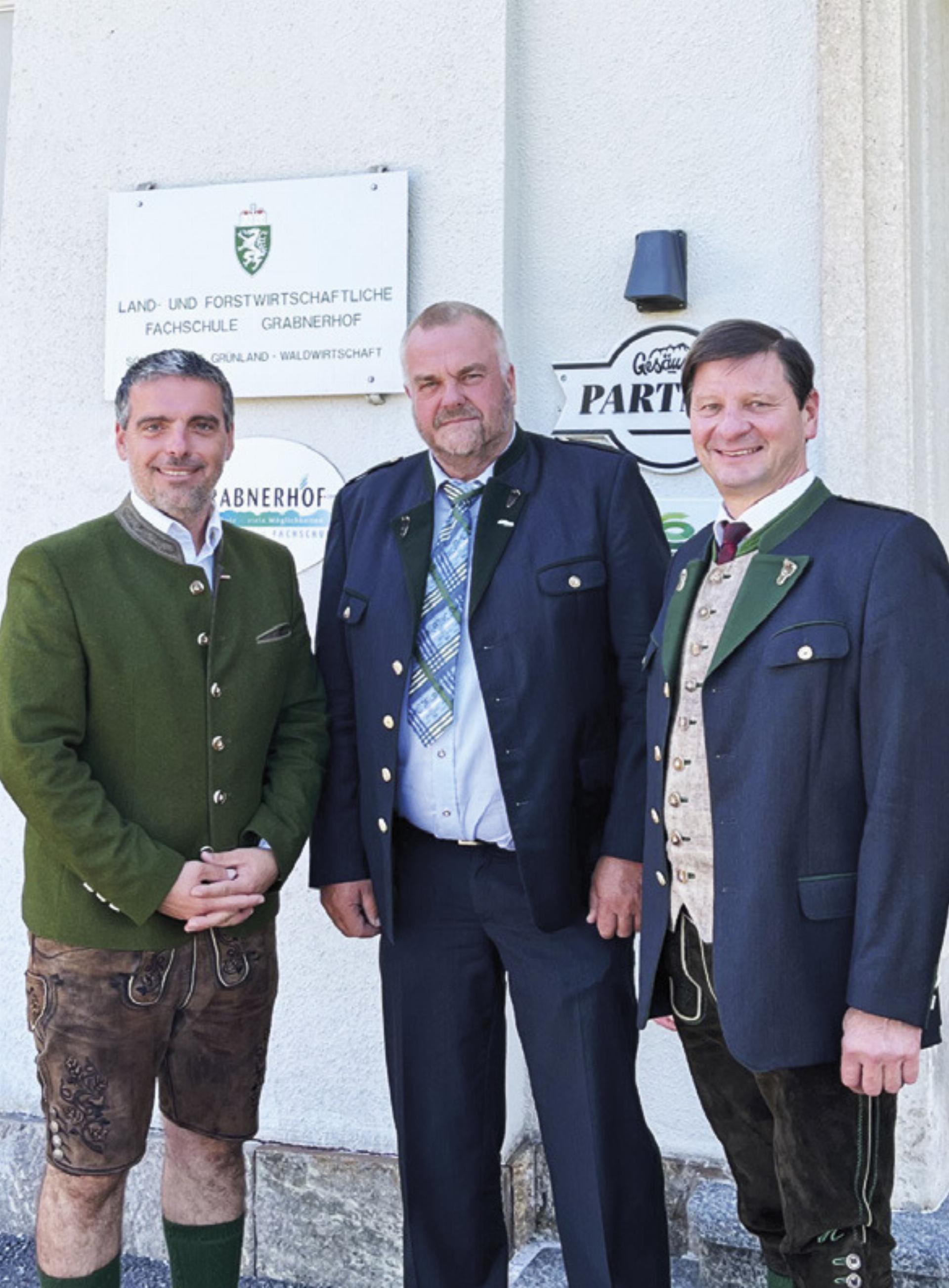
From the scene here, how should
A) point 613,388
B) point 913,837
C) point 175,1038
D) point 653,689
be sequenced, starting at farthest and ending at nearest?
point 613,388
point 175,1038
point 653,689
point 913,837

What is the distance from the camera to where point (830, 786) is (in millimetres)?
2123

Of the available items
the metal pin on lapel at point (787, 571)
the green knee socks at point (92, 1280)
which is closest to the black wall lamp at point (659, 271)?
the metal pin on lapel at point (787, 571)

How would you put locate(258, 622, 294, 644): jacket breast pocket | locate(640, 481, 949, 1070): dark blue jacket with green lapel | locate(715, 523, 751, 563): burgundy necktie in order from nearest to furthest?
1. locate(640, 481, 949, 1070): dark blue jacket with green lapel
2. locate(715, 523, 751, 563): burgundy necktie
3. locate(258, 622, 294, 644): jacket breast pocket

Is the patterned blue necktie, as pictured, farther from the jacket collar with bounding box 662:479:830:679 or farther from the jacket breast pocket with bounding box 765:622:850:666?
the jacket breast pocket with bounding box 765:622:850:666

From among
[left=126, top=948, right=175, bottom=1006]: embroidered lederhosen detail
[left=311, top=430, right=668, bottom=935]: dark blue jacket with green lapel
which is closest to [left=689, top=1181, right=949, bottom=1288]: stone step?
[left=311, top=430, right=668, bottom=935]: dark blue jacket with green lapel

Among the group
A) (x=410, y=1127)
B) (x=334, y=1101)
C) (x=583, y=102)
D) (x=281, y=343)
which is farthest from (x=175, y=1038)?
(x=583, y=102)

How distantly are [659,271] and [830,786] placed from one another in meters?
1.59

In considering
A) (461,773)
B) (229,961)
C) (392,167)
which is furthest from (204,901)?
(392,167)

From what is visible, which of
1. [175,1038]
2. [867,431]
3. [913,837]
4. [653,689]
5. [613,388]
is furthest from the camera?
[613,388]

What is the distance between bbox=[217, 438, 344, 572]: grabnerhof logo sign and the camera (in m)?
3.60

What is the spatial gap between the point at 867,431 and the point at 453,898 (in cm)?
141

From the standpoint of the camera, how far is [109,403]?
3.76 m

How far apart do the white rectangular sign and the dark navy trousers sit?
1.36 metres

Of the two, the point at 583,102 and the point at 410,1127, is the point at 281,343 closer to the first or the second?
the point at 583,102
